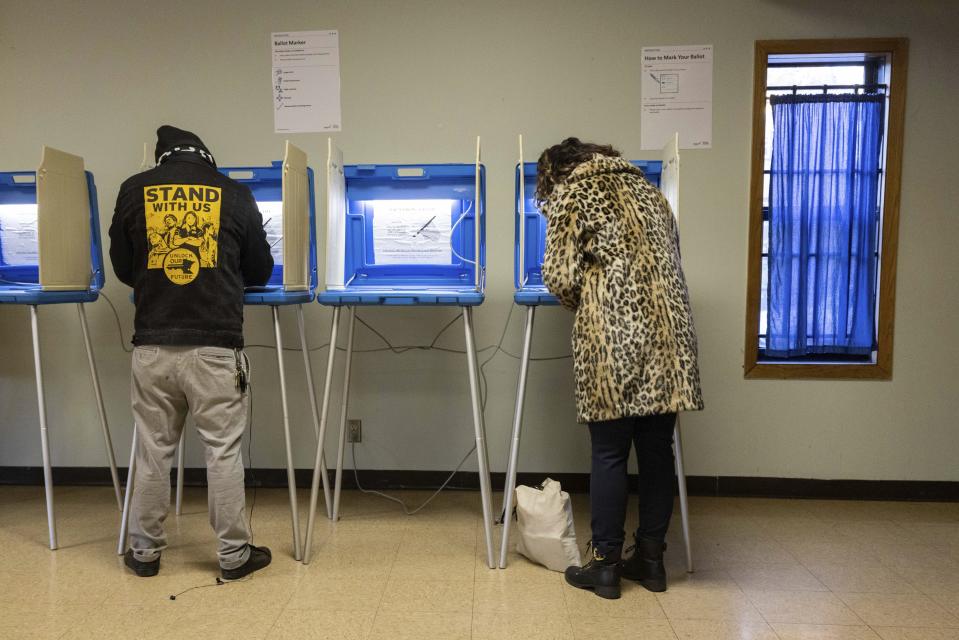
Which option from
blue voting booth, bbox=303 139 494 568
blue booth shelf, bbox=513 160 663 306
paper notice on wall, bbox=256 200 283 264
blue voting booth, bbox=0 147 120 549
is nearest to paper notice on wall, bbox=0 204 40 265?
blue voting booth, bbox=0 147 120 549

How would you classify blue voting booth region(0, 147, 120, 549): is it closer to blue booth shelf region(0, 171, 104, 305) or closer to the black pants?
blue booth shelf region(0, 171, 104, 305)

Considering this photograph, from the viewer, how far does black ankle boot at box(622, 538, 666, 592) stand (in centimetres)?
187

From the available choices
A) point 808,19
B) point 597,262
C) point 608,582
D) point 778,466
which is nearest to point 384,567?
point 608,582

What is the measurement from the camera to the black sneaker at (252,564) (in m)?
1.92

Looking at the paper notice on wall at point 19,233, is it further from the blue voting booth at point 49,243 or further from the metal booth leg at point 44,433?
the metal booth leg at point 44,433

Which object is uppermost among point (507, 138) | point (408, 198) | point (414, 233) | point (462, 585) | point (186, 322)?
point (507, 138)

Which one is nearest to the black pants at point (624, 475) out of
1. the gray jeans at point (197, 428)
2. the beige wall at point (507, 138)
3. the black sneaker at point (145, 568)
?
the beige wall at point (507, 138)

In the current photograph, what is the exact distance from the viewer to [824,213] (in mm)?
2613

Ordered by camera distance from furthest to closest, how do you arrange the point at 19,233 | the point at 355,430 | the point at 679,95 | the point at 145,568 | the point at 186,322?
the point at 355,430 → the point at 679,95 → the point at 19,233 → the point at 145,568 → the point at 186,322

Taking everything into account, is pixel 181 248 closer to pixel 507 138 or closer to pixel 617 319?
pixel 617 319

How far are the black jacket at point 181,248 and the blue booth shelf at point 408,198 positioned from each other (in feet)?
1.62

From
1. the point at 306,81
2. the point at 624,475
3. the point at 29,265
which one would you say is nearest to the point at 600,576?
the point at 624,475

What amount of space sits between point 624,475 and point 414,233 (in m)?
1.11

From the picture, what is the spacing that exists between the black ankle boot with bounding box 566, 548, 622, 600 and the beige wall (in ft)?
2.80
